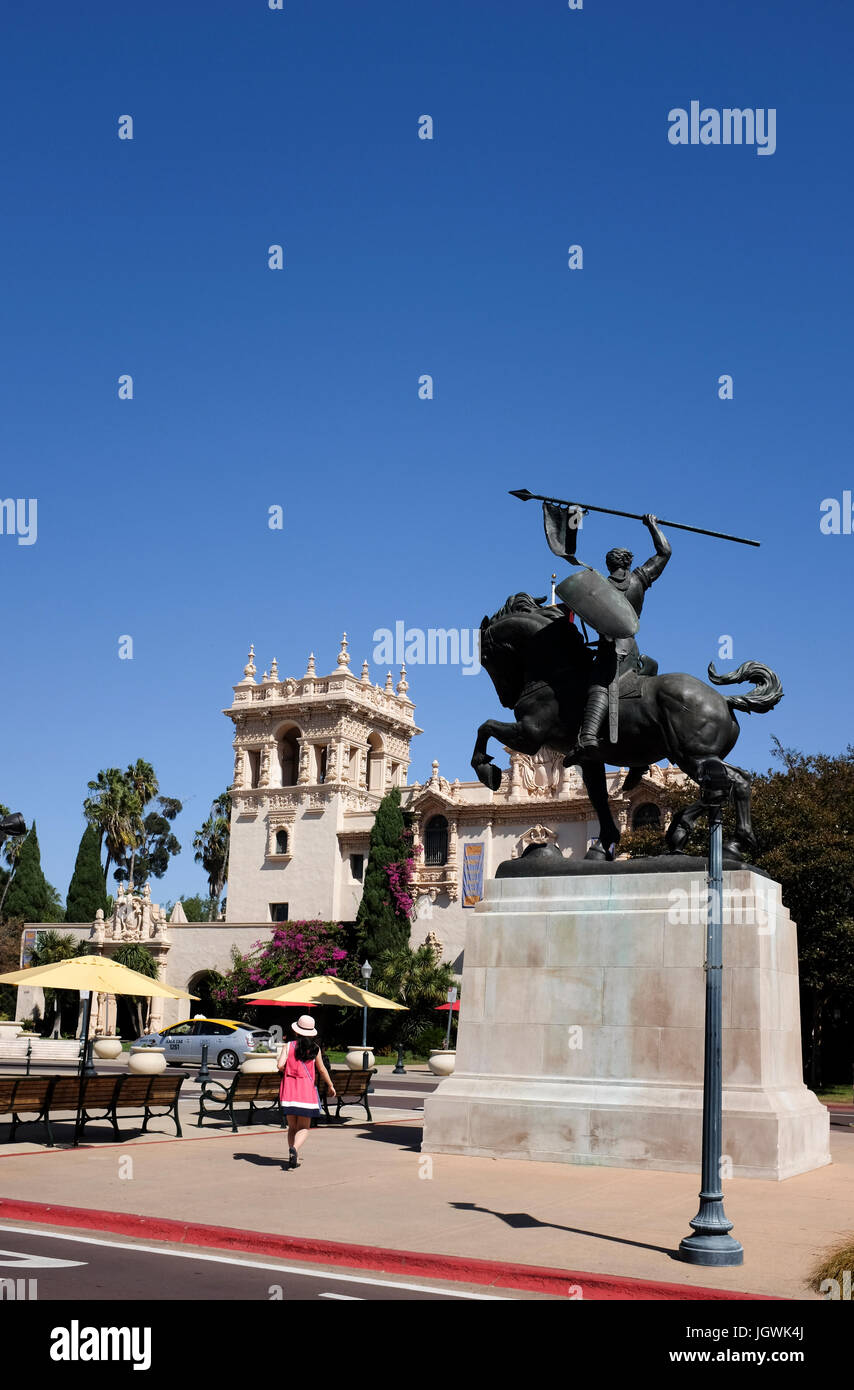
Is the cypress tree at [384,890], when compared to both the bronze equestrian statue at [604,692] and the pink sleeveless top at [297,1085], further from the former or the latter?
the pink sleeveless top at [297,1085]

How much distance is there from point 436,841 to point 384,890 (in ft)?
12.0

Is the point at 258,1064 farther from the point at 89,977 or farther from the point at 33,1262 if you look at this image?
the point at 33,1262

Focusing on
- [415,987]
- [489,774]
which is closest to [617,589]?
[489,774]

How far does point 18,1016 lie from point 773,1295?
6860cm

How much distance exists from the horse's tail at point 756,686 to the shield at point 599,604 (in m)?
1.57

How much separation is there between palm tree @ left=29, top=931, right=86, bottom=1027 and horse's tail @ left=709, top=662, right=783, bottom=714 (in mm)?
56308

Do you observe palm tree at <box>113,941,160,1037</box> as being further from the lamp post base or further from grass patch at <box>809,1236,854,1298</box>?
grass patch at <box>809,1236,854,1298</box>

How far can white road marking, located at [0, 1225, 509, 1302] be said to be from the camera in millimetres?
8148

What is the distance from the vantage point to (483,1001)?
1606cm

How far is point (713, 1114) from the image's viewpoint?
9.45 metres

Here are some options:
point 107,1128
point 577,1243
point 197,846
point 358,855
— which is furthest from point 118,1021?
point 577,1243

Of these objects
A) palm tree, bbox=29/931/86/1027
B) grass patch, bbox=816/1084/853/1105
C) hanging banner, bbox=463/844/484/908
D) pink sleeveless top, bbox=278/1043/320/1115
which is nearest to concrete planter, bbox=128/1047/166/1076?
pink sleeveless top, bbox=278/1043/320/1115

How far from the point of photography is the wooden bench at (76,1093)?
15.5m
